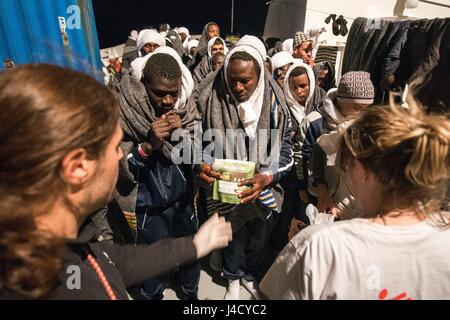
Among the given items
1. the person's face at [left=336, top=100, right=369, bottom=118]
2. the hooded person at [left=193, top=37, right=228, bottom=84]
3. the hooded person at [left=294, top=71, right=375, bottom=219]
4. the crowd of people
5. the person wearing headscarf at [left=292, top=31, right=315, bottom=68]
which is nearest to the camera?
the crowd of people

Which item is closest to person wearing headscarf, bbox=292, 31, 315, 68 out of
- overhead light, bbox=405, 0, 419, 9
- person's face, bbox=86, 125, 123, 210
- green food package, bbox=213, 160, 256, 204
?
overhead light, bbox=405, 0, 419, 9

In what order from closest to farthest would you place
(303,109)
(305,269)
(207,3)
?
(305,269), (303,109), (207,3)

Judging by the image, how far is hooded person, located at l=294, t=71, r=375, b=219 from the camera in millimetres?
1797

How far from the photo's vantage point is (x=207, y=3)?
1565 centimetres

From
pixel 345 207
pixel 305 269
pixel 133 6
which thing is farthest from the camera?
pixel 133 6

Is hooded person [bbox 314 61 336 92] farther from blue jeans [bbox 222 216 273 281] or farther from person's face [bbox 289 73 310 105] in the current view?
blue jeans [bbox 222 216 273 281]

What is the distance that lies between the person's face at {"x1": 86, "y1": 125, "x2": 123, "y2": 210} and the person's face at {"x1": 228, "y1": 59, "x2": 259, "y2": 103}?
132cm

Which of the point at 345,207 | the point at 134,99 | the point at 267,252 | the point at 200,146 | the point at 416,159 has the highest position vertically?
the point at 416,159

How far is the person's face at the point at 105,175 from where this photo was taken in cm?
81

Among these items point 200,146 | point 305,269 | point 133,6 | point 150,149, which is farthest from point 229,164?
point 133,6

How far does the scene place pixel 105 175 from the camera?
33.1 inches

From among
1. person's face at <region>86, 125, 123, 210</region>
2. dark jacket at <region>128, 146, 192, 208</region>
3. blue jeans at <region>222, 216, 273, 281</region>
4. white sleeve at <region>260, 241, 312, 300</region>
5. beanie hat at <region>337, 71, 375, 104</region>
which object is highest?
person's face at <region>86, 125, 123, 210</region>

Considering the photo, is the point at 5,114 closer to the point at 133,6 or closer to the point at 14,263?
the point at 14,263
